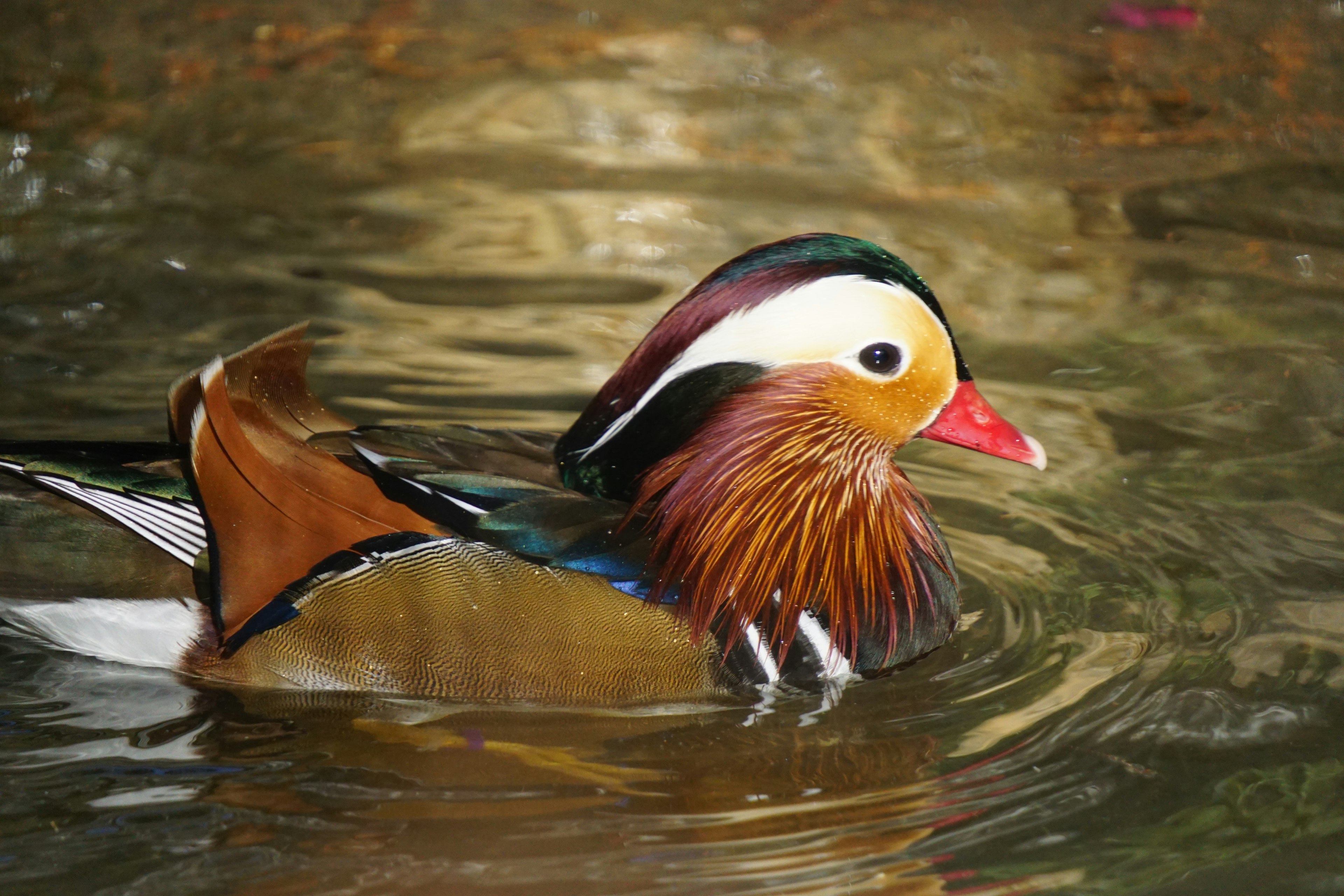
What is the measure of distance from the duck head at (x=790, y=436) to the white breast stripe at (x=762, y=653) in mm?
30

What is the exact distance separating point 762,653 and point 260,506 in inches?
47.8

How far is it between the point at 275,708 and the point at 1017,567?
210 cm

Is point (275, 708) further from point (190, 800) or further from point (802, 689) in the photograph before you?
point (802, 689)

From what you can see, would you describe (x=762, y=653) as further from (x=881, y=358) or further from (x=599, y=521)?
(x=881, y=358)

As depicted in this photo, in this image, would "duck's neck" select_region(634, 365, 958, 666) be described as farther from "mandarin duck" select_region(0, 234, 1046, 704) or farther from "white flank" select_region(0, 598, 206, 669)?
"white flank" select_region(0, 598, 206, 669)

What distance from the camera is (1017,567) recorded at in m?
4.30

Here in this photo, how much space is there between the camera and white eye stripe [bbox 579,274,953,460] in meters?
3.41

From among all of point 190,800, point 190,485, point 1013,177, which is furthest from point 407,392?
point 1013,177

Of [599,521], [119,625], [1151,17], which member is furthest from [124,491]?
[1151,17]

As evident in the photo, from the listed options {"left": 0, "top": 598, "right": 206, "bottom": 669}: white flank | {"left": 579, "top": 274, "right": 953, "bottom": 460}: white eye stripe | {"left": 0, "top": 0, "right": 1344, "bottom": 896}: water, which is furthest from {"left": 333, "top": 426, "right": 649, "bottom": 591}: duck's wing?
{"left": 0, "top": 598, "right": 206, "bottom": 669}: white flank

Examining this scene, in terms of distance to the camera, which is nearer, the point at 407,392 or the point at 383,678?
the point at 383,678

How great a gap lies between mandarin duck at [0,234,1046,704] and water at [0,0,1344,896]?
133mm

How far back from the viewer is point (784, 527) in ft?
12.0

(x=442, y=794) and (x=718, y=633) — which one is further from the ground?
(x=718, y=633)
